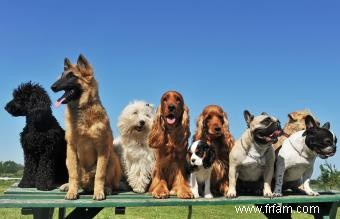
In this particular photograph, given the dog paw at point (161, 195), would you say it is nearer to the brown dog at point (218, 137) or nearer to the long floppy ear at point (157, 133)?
the long floppy ear at point (157, 133)

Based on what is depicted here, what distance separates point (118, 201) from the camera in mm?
4441

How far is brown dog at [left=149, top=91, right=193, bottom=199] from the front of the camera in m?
4.77

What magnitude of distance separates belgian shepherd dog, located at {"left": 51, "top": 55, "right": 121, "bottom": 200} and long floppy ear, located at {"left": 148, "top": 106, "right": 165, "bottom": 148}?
55 centimetres

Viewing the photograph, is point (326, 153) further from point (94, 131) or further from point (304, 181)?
point (94, 131)

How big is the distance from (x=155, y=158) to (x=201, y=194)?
790mm

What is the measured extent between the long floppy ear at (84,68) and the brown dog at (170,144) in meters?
0.92

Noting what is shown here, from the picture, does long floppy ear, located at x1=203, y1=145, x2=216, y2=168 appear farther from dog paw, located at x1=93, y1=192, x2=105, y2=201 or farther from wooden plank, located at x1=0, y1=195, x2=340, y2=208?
dog paw, located at x1=93, y1=192, x2=105, y2=201

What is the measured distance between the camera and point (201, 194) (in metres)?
4.98

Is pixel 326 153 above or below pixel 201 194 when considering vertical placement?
above

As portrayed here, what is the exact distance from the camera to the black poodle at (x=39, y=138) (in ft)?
16.5

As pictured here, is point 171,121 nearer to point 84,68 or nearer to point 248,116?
point 248,116

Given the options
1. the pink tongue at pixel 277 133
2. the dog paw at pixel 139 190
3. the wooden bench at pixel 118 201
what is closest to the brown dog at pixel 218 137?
the wooden bench at pixel 118 201

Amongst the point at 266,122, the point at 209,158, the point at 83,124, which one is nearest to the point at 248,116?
the point at 266,122

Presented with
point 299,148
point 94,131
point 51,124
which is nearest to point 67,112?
point 94,131
